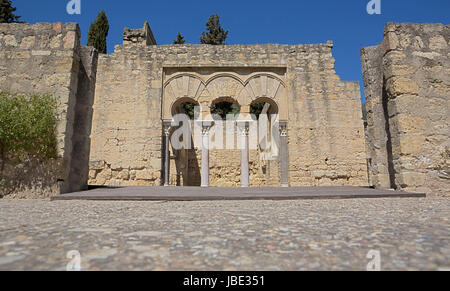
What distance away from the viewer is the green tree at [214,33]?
18766mm

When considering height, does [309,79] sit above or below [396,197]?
above

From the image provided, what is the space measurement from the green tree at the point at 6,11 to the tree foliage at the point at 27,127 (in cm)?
1703

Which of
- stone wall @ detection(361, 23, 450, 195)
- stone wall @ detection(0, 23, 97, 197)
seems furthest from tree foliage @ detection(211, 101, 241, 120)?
stone wall @ detection(361, 23, 450, 195)

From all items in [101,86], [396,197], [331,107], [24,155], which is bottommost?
[396,197]

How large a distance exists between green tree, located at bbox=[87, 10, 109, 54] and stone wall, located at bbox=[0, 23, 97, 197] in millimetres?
12398

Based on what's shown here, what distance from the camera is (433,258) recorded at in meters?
1.03

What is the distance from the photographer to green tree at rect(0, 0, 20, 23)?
16.1 metres

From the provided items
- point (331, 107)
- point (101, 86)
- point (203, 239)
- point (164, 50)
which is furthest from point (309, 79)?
point (203, 239)

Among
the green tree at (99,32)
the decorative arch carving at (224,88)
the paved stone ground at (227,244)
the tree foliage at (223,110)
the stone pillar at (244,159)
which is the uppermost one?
the green tree at (99,32)
